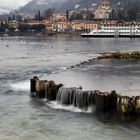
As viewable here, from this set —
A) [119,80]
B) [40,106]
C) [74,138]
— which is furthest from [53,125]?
[119,80]

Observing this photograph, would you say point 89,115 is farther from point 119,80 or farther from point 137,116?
point 119,80

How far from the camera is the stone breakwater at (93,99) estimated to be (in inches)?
1267

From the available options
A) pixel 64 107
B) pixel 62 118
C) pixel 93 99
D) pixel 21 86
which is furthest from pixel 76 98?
pixel 21 86

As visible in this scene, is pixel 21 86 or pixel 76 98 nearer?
pixel 76 98

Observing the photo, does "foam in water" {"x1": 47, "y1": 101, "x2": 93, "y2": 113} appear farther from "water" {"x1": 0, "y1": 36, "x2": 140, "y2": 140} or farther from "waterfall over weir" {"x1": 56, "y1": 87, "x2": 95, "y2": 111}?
"waterfall over weir" {"x1": 56, "y1": 87, "x2": 95, "y2": 111}

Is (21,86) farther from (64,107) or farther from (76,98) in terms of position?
(76,98)

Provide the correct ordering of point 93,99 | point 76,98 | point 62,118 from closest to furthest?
point 62,118 → point 93,99 → point 76,98

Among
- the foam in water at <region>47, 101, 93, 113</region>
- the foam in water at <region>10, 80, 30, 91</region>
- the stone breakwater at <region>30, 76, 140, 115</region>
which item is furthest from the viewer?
the foam in water at <region>10, 80, 30, 91</region>

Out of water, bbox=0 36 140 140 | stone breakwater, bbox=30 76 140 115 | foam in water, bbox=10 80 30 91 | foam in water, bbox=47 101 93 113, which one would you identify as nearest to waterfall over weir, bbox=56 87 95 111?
stone breakwater, bbox=30 76 140 115

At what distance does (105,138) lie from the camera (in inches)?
1111

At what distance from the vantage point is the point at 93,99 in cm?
3375

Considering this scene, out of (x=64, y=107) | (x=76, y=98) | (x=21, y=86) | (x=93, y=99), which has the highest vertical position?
(x=93, y=99)

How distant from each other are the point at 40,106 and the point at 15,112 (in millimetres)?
2485

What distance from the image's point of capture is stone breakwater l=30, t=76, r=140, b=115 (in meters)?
32.2
